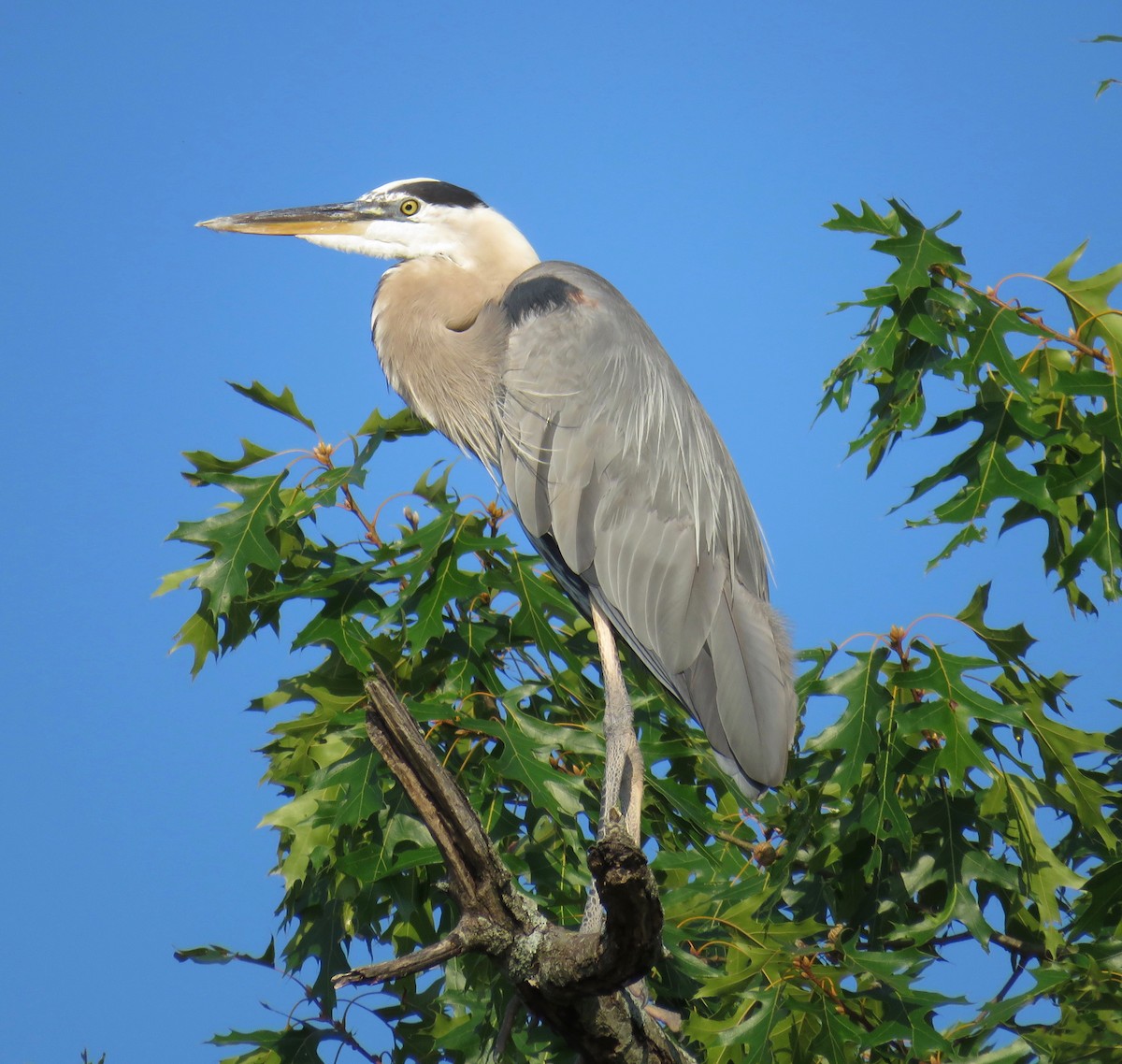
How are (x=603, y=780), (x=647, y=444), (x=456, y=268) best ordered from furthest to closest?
(x=456, y=268) < (x=647, y=444) < (x=603, y=780)

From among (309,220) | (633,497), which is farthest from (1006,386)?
(309,220)

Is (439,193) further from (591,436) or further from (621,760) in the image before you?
(621,760)

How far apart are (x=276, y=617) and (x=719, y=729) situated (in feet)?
4.48

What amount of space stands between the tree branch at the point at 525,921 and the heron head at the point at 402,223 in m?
2.74

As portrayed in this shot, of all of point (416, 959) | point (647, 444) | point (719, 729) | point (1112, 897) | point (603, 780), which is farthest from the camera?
point (647, 444)

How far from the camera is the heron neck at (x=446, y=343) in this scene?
174 inches

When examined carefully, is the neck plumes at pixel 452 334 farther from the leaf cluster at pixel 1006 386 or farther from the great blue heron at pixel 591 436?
the leaf cluster at pixel 1006 386

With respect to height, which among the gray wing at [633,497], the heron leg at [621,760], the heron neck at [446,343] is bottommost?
the heron leg at [621,760]

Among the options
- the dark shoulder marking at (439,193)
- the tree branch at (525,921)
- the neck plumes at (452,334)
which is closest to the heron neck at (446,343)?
the neck plumes at (452,334)

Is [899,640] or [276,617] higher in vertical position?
[276,617]

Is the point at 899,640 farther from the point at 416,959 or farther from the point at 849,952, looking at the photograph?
the point at 416,959

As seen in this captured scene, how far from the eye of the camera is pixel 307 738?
3363mm

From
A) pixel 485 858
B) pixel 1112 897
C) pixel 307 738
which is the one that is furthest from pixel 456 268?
pixel 1112 897

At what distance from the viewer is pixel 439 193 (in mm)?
4871
